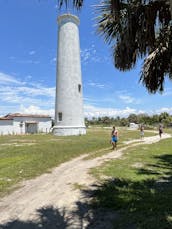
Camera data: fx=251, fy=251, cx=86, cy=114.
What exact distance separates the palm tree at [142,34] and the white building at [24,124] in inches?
1352

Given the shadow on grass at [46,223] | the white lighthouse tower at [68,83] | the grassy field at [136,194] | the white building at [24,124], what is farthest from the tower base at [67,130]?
the shadow on grass at [46,223]

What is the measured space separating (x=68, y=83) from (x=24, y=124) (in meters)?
15.7

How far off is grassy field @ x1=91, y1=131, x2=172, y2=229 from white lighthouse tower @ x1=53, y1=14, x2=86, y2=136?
1704 cm

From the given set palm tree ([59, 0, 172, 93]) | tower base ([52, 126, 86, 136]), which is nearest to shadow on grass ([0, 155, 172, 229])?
palm tree ([59, 0, 172, 93])

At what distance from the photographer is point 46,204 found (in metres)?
5.67

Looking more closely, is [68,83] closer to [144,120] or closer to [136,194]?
[136,194]

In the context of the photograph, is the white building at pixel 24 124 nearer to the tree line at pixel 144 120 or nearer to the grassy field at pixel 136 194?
the tree line at pixel 144 120

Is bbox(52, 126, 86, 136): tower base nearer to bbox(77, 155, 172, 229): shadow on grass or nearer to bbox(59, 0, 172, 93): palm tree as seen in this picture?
bbox(77, 155, 172, 229): shadow on grass

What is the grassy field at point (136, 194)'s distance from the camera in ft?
15.2

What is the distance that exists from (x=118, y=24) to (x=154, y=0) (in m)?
0.85

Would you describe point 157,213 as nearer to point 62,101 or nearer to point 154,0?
point 154,0

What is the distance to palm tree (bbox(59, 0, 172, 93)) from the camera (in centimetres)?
506

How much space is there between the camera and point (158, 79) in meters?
6.46

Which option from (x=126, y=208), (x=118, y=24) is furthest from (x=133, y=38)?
(x=126, y=208)
